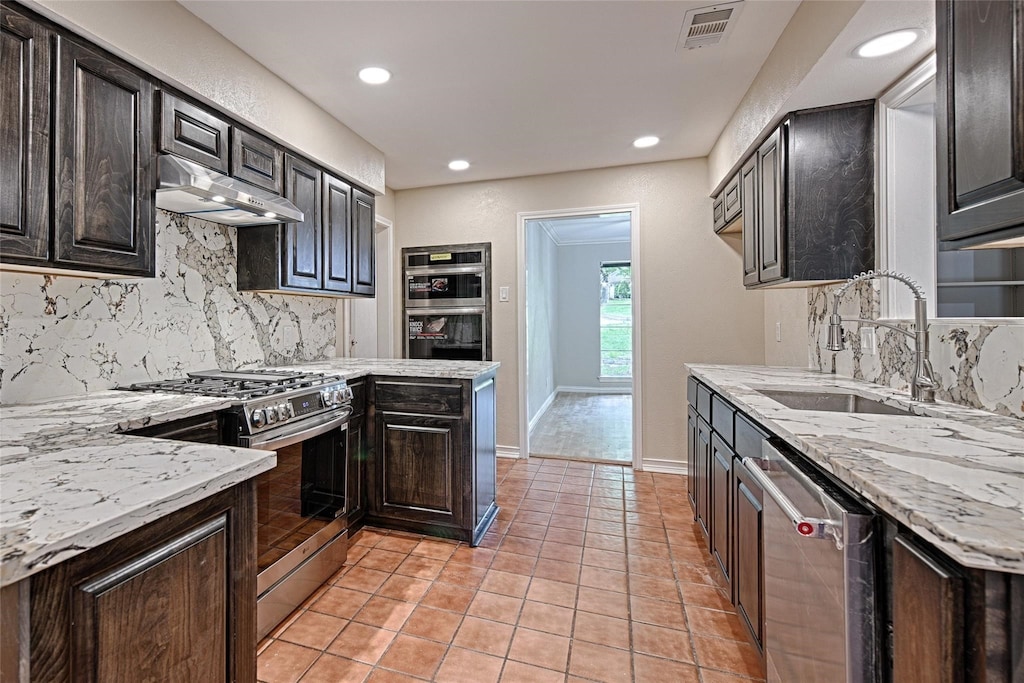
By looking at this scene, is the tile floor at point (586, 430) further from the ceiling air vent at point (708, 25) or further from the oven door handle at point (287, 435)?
the ceiling air vent at point (708, 25)

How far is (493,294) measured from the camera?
411 centimetres

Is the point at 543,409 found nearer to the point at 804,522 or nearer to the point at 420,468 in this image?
the point at 420,468

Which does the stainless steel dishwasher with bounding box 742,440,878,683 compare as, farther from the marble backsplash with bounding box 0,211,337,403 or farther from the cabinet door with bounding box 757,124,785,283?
the marble backsplash with bounding box 0,211,337,403

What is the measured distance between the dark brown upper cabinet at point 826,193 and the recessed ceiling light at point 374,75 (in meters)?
2.03

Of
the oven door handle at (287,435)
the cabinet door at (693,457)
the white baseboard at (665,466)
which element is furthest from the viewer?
the white baseboard at (665,466)

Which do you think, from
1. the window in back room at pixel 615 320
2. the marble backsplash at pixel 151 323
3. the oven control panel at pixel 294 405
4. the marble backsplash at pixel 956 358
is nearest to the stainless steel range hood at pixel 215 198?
the marble backsplash at pixel 151 323

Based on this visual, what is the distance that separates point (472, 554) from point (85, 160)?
236cm

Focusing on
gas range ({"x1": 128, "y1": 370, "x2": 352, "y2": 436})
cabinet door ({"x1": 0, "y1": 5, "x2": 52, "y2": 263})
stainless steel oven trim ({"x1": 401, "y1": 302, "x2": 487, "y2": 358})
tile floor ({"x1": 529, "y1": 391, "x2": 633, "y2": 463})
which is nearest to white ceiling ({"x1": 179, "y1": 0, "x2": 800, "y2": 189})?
cabinet door ({"x1": 0, "y1": 5, "x2": 52, "y2": 263})

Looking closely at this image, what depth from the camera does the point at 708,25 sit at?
1994mm

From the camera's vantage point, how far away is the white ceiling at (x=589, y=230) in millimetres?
6043

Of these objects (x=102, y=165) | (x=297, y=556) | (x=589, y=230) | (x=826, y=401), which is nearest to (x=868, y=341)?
(x=826, y=401)

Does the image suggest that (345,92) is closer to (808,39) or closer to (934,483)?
(808,39)

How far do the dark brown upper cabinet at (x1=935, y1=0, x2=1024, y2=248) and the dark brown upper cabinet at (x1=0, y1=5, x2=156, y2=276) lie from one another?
2.51m

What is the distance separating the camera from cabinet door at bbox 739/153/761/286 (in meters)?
2.55
